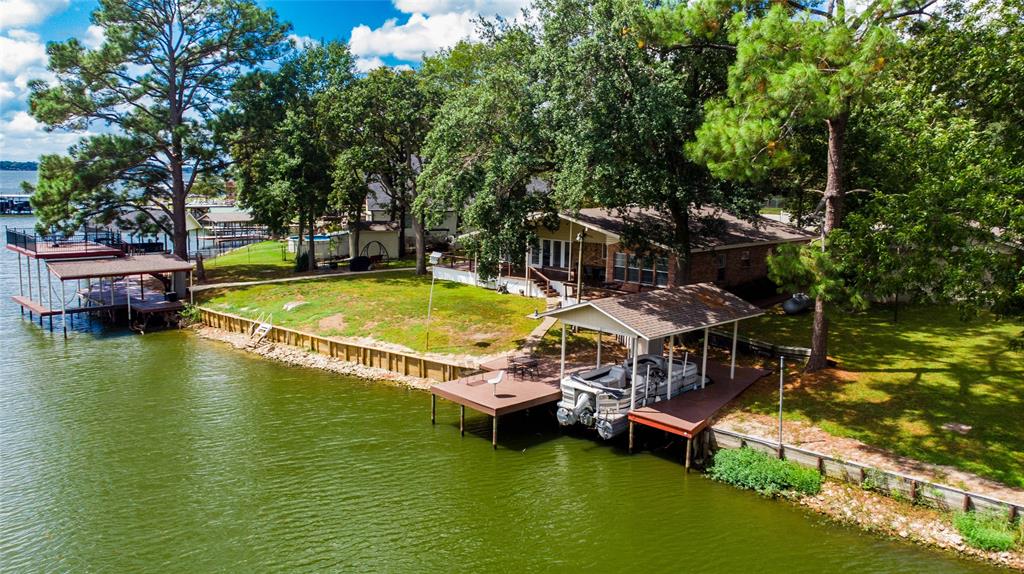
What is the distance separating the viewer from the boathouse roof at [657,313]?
1820 centimetres

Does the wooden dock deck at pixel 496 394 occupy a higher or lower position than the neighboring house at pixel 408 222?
lower

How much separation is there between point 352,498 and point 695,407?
9.73 m

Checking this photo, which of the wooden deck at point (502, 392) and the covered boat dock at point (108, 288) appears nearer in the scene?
the wooden deck at point (502, 392)

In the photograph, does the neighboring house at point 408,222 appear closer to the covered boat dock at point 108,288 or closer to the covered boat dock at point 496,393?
the covered boat dock at point 108,288

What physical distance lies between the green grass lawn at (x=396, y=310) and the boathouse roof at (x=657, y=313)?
22.3ft

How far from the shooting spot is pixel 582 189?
21391 mm

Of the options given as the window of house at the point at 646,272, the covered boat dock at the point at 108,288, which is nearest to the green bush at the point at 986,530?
the window of house at the point at 646,272

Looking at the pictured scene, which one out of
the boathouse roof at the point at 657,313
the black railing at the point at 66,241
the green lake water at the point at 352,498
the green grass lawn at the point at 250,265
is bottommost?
the green lake water at the point at 352,498

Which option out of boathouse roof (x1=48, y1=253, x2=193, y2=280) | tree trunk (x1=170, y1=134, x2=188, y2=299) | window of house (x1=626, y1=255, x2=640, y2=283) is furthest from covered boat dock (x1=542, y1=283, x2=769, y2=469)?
tree trunk (x1=170, y1=134, x2=188, y2=299)

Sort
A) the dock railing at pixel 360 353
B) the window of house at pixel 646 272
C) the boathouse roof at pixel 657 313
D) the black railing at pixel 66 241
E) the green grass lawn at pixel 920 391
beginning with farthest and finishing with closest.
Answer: the black railing at pixel 66 241
the window of house at pixel 646 272
the dock railing at pixel 360 353
the boathouse roof at pixel 657 313
the green grass lawn at pixel 920 391

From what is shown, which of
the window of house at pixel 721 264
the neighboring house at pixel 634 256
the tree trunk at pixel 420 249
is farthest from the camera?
the tree trunk at pixel 420 249

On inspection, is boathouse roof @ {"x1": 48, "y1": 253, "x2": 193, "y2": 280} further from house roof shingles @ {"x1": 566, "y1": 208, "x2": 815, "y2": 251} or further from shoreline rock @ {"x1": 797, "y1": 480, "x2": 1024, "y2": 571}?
shoreline rock @ {"x1": 797, "y1": 480, "x2": 1024, "y2": 571}

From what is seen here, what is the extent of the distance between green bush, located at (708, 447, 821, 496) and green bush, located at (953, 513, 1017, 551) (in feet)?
9.42

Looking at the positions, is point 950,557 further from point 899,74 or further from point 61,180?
point 61,180
